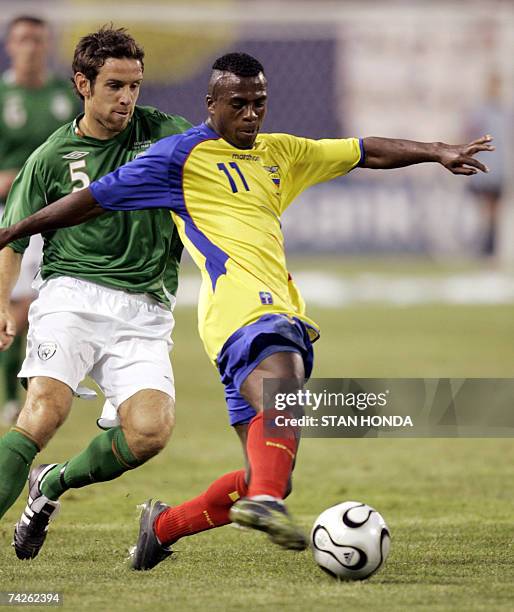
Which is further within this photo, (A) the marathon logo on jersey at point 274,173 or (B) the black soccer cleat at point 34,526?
(B) the black soccer cleat at point 34,526

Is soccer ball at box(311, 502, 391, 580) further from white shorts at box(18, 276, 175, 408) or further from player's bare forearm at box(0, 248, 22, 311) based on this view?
player's bare forearm at box(0, 248, 22, 311)

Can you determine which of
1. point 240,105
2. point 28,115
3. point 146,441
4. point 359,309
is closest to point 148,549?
point 146,441

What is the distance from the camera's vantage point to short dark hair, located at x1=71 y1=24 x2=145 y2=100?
5.93 m

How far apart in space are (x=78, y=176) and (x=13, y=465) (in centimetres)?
131

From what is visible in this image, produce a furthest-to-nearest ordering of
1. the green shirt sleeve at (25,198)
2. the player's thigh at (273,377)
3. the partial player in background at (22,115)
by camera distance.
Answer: the partial player in background at (22,115), the green shirt sleeve at (25,198), the player's thigh at (273,377)

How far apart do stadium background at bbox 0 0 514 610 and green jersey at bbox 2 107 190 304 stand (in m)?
1.22

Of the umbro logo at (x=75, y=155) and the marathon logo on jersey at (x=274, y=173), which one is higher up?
the umbro logo at (x=75, y=155)

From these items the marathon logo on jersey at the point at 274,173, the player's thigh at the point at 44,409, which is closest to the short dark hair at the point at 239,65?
the marathon logo on jersey at the point at 274,173

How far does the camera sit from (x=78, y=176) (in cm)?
601

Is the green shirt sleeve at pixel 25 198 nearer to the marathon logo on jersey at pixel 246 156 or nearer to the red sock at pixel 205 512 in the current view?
the marathon logo on jersey at pixel 246 156

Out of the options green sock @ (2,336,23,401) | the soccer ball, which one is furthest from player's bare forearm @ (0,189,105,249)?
green sock @ (2,336,23,401)

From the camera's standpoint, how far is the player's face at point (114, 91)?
591 centimetres

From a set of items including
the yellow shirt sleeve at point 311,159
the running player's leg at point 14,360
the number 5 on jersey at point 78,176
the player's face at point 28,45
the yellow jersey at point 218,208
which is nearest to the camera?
the yellow jersey at point 218,208

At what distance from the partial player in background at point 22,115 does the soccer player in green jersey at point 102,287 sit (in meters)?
3.63
